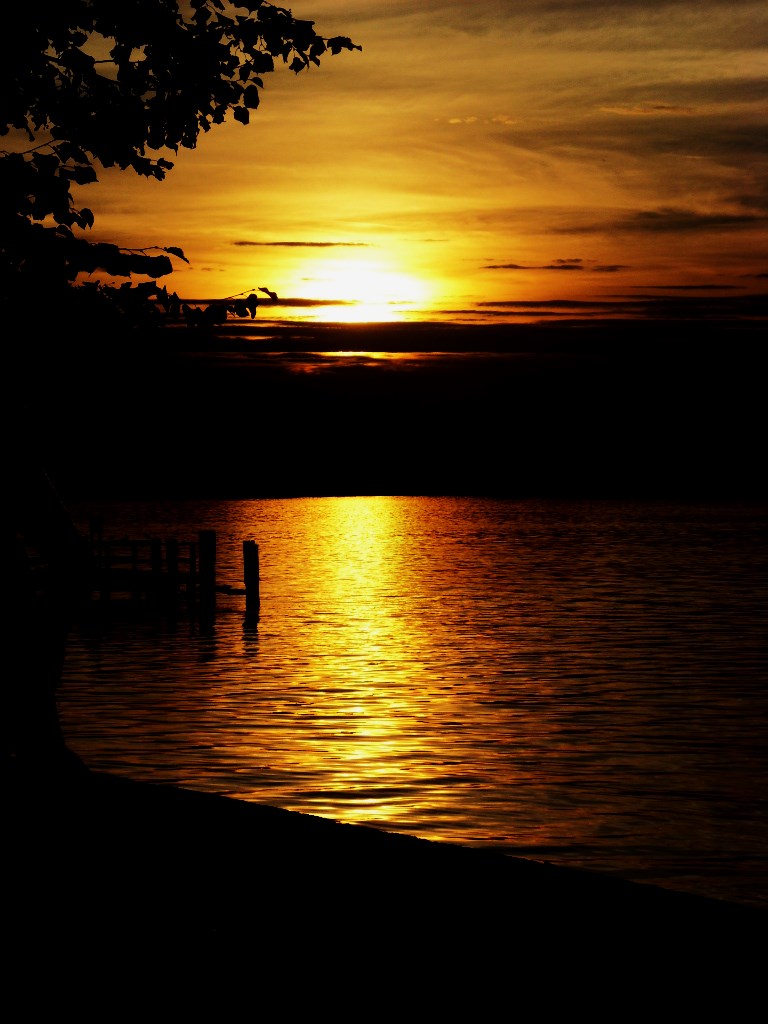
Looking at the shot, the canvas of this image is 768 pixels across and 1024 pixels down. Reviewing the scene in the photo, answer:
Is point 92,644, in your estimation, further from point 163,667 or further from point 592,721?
point 592,721

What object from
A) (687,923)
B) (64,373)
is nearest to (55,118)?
(64,373)

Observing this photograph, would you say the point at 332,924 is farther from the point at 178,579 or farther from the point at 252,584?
the point at 252,584

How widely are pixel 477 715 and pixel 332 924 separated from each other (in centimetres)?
1592

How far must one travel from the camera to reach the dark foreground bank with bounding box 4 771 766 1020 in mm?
7254

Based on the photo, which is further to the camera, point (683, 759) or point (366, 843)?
point (683, 759)

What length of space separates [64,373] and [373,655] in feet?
73.5

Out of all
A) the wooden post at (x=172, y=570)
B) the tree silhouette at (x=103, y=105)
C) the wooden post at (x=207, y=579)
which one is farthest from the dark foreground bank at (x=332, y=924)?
the wooden post at (x=172, y=570)

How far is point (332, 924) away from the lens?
8469mm

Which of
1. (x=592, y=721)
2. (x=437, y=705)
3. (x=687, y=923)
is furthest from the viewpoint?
(x=437, y=705)

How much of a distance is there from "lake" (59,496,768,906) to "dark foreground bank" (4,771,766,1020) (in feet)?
16.1

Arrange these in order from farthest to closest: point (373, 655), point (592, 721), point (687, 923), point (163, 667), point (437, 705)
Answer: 1. point (373, 655)
2. point (163, 667)
3. point (437, 705)
4. point (592, 721)
5. point (687, 923)

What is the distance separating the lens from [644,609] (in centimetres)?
4619

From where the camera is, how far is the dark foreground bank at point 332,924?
725cm

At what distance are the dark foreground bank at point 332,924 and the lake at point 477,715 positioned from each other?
16.1 ft
